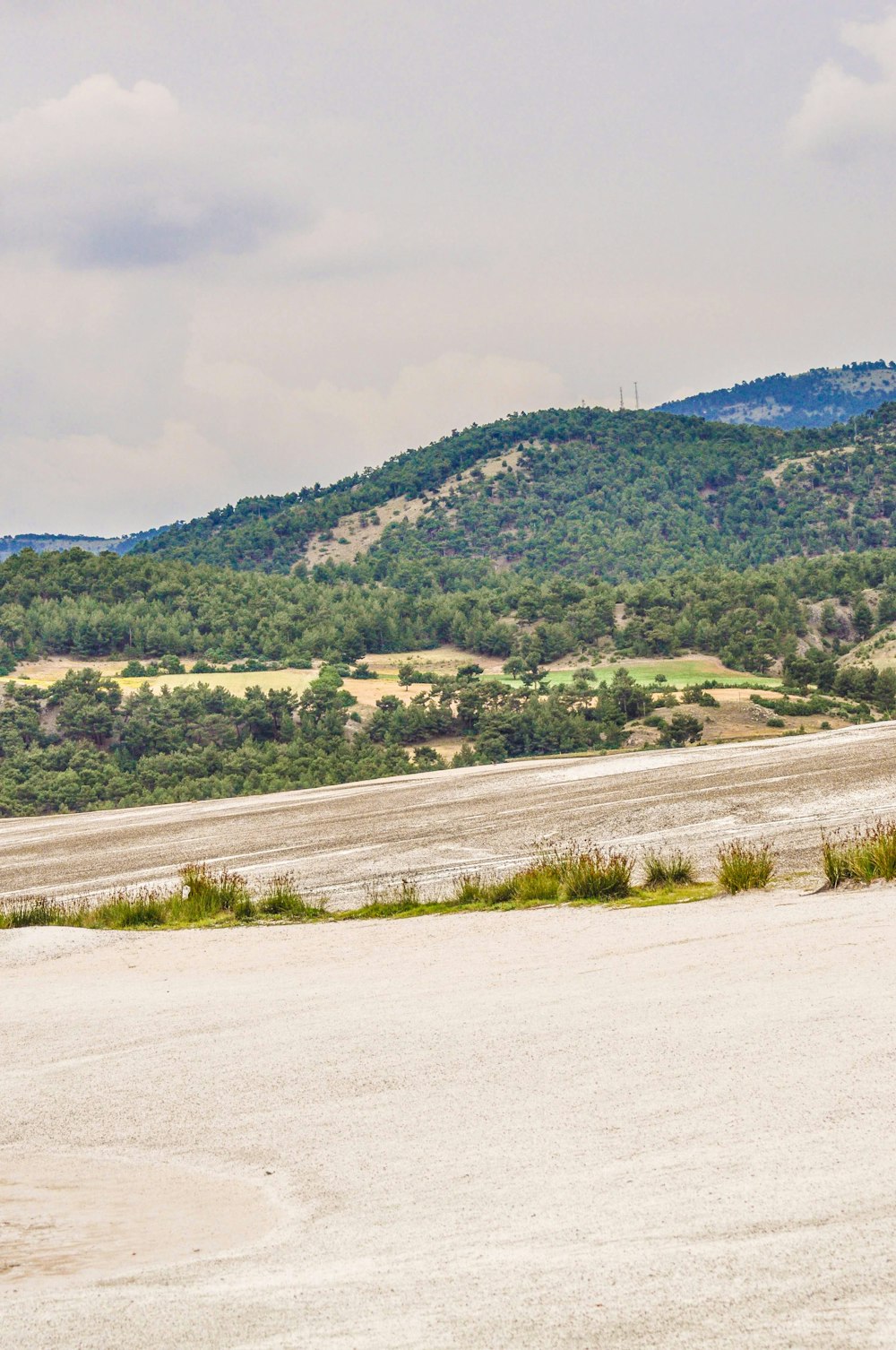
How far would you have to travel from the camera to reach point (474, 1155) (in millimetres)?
6414

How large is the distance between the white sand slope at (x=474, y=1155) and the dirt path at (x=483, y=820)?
21.7ft

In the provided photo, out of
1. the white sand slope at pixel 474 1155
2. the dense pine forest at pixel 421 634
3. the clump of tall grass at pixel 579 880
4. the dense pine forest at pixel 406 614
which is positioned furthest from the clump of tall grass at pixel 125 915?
the dense pine forest at pixel 406 614

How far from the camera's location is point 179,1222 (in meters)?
6.10

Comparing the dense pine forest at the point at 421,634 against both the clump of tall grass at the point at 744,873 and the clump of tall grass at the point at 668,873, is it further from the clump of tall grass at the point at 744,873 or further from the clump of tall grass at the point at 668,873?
the clump of tall grass at the point at 744,873

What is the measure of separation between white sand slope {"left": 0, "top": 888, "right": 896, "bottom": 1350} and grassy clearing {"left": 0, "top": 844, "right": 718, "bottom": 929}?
11.1ft

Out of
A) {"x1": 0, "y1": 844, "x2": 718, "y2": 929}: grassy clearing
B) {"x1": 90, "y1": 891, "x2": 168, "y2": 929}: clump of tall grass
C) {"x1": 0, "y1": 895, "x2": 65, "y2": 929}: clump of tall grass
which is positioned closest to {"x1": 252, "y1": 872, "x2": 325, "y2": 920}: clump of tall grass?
{"x1": 0, "y1": 844, "x2": 718, "y2": 929}: grassy clearing

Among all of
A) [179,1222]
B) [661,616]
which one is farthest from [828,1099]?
[661,616]

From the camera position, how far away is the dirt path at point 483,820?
19.1m

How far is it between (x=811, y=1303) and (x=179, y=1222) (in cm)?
309

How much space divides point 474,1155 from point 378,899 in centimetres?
960

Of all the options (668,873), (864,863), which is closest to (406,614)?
(668,873)

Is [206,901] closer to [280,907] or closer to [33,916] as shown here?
[280,907]

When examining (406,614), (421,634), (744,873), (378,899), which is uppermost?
(406,614)

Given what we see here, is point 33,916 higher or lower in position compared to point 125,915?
higher
